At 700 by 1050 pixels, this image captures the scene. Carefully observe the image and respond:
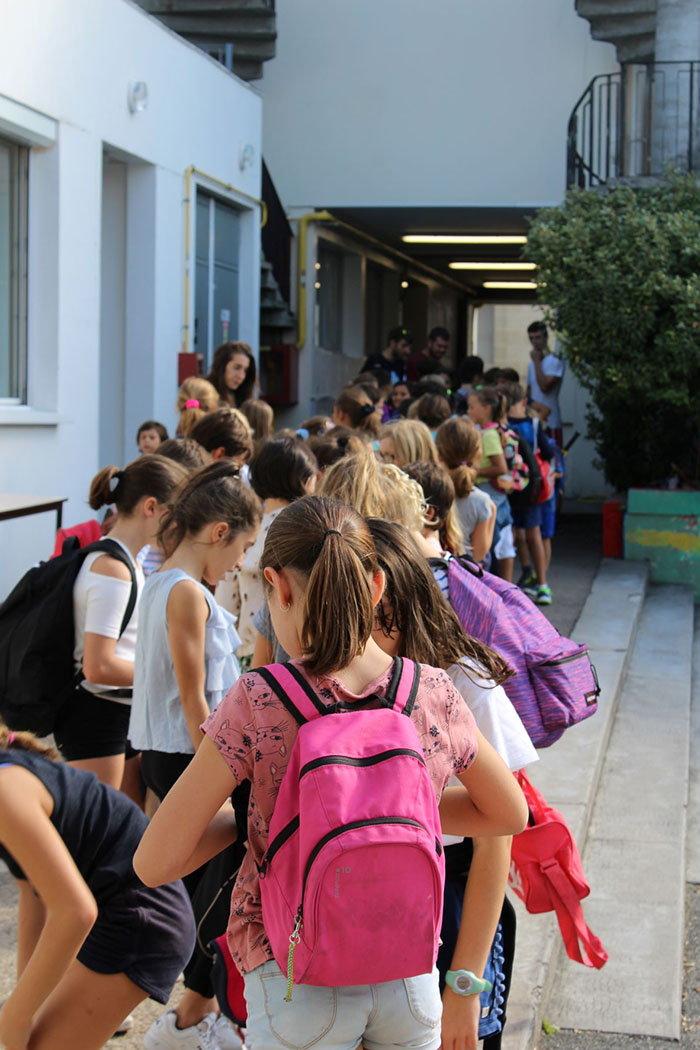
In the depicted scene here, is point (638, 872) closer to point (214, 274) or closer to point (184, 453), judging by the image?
point (184, 453)

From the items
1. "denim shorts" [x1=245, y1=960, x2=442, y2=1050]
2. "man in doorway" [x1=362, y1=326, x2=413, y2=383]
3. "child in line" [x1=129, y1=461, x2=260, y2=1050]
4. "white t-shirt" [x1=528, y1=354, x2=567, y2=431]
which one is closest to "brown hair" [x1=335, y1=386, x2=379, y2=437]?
"child in line" [x1=129, y1=461, x2=260, y2=1050]

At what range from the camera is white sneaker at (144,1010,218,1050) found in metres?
3.01

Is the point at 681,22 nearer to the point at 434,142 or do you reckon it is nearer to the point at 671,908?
the point at 434,142

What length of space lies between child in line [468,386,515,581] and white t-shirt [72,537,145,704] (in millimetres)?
4665

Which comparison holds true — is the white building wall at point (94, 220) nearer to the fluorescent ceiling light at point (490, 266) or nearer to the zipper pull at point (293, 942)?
the zipper pull at point (293, 942)

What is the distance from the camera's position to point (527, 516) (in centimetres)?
920

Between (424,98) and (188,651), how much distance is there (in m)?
13.1

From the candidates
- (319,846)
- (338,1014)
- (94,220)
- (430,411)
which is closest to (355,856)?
(319,846)

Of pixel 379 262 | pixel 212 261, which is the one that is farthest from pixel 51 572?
pixel 379 262

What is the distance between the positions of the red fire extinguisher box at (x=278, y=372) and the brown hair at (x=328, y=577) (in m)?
13.0

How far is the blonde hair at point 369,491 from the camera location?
3.15 meters

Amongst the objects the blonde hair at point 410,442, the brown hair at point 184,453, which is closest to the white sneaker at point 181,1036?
the brown hair at point 184,453

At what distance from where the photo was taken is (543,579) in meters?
9.45

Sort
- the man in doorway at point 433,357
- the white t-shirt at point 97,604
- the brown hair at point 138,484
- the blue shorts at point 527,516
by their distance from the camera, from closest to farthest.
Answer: the white t-shirt at point 97,604 < the brown hair at point 138,484 < the blue shorts at point 527,516 < the man in doorway at point 433,357
